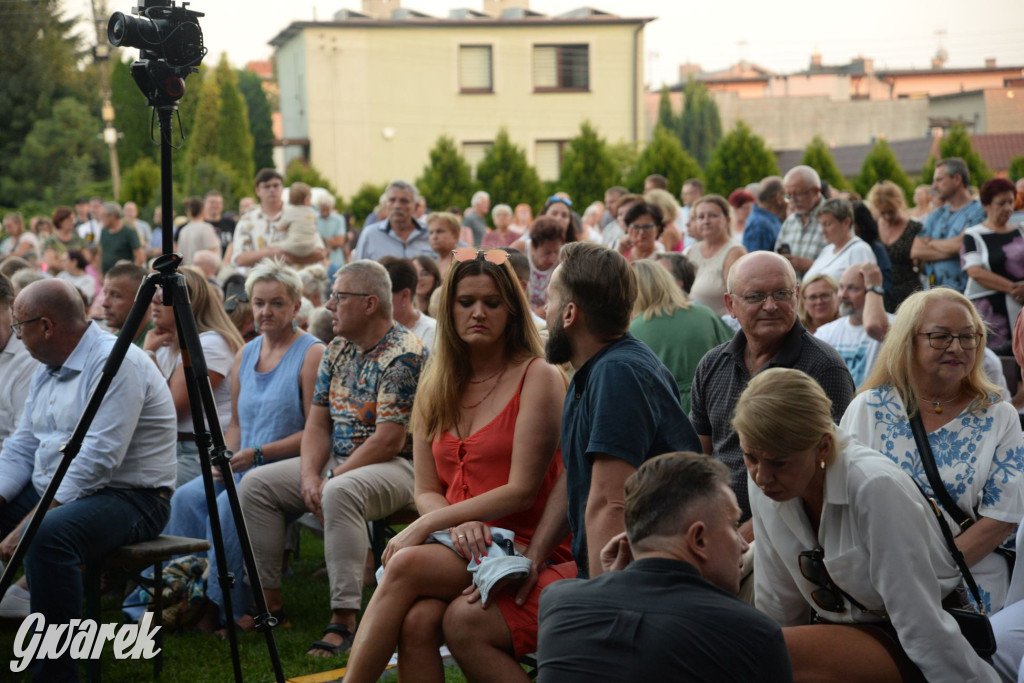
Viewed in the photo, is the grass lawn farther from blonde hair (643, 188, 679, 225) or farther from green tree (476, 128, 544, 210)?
green tree (476, 128, 544, 210)

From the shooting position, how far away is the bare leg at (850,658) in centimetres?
288

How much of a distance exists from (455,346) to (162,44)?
1.51m

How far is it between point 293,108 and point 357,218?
14478 millimetres

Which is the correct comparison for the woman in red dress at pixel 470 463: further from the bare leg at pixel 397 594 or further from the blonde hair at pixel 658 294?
the blonde hair at pixel 658 294

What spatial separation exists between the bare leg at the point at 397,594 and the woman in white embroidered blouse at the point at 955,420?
149 cm

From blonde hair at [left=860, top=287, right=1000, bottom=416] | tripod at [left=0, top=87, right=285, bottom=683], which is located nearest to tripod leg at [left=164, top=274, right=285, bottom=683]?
tripod at [left=0, top=87, right=285, bottom=683]

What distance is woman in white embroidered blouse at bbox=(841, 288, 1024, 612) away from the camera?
3500 mm

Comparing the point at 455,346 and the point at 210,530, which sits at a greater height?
the point at 455,346

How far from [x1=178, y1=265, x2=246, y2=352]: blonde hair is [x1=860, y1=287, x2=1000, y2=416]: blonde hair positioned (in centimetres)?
376

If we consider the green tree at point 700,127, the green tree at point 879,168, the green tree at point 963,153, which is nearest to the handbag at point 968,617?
the green tree at point 963,153

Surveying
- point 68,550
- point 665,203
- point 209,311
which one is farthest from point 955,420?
point 665,203

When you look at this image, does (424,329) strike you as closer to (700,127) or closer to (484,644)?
(484,644)

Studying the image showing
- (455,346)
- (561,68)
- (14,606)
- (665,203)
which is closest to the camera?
(455,346)

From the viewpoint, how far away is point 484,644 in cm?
338
